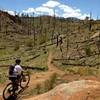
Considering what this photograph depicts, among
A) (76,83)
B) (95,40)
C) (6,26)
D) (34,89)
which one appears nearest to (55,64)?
(95,40)

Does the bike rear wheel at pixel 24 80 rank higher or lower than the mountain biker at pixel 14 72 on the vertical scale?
lower

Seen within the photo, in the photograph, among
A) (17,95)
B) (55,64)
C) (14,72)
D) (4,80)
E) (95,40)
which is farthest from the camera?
(95,40)

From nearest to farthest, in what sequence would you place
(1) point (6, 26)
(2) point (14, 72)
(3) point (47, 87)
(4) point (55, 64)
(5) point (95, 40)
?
(2) point (14, 72), (3) point (47, 87), (4) point (55, 64), (5) point (95, 40), (1) point (6, 26)

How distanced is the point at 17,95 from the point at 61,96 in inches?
154

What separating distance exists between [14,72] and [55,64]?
27365 millimetres

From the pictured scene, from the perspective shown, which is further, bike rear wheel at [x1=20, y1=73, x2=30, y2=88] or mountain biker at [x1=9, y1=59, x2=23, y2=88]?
bike rear wheel at [x1=20, y1=73, x2=30, y2=88]

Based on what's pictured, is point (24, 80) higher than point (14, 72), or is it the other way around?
point (14, 72)

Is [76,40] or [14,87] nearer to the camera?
[14,87]

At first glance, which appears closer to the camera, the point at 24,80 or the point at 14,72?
the point at 14,72

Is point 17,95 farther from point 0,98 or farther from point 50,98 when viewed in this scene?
point 50,98

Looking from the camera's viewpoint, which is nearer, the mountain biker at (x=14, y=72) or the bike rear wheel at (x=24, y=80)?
the mountain biker at (x=14, y=72)

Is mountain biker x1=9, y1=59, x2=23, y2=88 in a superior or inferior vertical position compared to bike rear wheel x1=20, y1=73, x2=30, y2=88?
superior

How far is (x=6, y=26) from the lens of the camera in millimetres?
117312

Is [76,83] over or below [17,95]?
over
